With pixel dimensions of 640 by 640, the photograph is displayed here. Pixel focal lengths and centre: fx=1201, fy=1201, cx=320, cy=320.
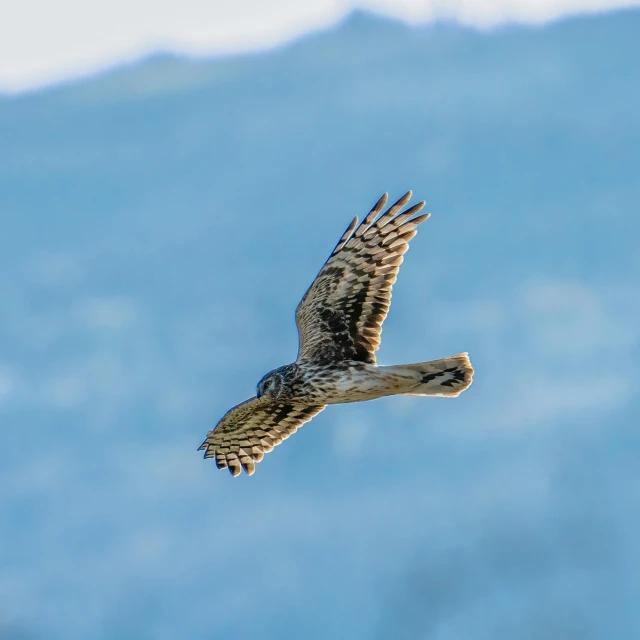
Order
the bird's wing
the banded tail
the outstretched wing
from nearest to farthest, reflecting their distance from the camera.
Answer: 1. the banded tail
2. the outstretched wing
3. the bird's wing

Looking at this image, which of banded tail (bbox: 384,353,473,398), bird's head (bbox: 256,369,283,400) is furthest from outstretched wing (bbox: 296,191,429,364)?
banded tail (bbox: 384,353,473,398)

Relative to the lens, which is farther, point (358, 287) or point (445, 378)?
point (358, 287)

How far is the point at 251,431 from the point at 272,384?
1.30m

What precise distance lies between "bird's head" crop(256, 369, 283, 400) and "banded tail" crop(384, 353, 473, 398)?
1313 millimetres

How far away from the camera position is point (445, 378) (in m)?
11.8

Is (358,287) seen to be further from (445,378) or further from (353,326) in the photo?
(445,378)

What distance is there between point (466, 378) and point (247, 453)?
298cm

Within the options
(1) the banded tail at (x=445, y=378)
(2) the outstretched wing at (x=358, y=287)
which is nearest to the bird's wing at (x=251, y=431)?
(2) the outstretched wing at (x=358, y=287)

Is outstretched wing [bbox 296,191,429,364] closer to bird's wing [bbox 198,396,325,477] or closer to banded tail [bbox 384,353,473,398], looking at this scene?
banded tail [bbox 384,353,473,398]

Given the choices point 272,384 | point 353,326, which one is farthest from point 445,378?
point 272,384

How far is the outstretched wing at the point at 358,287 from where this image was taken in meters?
12.1

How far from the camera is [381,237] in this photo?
12.1 m

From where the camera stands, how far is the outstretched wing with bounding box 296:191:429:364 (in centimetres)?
1209

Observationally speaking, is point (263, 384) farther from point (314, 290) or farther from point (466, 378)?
point (466, 378)
